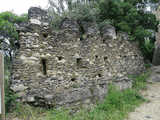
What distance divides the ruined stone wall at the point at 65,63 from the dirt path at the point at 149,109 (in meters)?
0.94

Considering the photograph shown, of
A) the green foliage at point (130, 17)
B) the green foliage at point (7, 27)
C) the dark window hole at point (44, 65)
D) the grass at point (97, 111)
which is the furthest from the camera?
the green foliage at point (7, 27)

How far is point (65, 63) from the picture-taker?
5.02m

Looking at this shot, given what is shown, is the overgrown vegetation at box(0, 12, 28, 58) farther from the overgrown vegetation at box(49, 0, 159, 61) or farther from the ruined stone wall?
the ruined stone wall

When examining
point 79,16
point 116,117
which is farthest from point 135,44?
point 116,117

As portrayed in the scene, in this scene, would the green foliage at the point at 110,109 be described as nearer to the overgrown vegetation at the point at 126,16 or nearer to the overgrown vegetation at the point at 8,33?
the overgrown vegetation at the point at 126,16

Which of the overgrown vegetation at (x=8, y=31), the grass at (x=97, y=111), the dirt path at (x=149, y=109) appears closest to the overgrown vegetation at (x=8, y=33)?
the overgrown vegetation at (x=8, y=31)

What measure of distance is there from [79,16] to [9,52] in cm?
646

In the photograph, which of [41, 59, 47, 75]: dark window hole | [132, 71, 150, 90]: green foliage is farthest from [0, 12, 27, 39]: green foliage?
[132, 71, 150, 90]: green foliage

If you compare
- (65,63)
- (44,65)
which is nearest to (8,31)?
(44,65)

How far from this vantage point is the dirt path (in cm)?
352

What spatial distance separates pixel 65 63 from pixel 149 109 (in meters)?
3.21

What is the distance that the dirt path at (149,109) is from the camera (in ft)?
11.6

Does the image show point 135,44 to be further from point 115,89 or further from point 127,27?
point 115,89

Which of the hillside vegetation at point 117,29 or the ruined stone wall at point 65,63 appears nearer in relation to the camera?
the hillside vegetation at point 117,29
